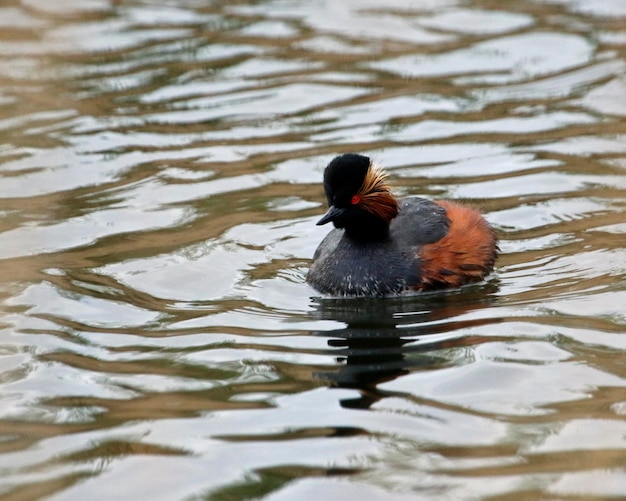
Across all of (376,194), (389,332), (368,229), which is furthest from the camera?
(368,229)

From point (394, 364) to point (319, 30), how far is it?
9937mm

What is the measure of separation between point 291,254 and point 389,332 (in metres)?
2.16

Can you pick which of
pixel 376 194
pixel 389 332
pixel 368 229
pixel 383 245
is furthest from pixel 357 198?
pixel 389 332

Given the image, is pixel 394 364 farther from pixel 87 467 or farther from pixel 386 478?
pixel 87 467

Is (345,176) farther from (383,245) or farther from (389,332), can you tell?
(389,332)

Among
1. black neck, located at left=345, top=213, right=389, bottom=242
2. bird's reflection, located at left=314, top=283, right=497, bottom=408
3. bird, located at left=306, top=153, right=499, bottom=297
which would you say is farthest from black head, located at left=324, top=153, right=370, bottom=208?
bird's reflection, located at left=314, top=283, right=497, bottom=408

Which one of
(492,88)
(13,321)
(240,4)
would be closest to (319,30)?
(240,4)

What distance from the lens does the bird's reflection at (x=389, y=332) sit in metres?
6.54

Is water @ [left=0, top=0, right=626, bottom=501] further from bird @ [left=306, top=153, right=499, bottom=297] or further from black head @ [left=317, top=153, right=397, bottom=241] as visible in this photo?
black head @ [left=317, top=153, right=397, bottom=241]

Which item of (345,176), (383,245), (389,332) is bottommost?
(389,332)

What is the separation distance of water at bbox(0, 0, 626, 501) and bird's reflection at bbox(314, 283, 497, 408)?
0.03 meters

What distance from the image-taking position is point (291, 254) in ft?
30.9

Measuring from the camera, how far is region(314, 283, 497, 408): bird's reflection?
654 centimetres

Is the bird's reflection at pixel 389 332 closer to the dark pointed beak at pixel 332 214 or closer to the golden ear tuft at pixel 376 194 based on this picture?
the dark pointed beak at pixel 332 214
